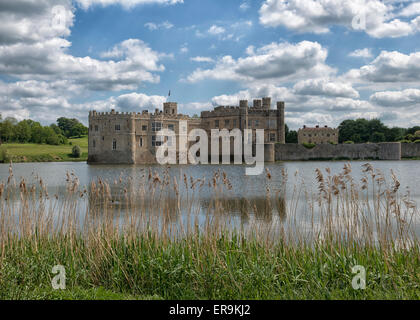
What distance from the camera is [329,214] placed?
5852 mm

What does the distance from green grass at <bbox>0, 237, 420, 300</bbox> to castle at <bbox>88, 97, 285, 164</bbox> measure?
41.6 metres

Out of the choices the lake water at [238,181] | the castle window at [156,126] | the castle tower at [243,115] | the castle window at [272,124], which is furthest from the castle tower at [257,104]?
the lake water at [238,181]

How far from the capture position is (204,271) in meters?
4.89

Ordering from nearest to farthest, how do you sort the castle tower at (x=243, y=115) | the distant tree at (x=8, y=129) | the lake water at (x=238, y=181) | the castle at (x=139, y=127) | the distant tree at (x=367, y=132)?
the lake water at (x=238, y=181)
the castle at (x=139, y=127)
the castle tower at (x=243, y=115)
the distant tree at (x=8, y=129)
the distant tree at (x=367, y=132)

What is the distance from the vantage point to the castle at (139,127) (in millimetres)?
46562

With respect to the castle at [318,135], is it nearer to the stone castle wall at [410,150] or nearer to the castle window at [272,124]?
the stone castle wall at [410,150]

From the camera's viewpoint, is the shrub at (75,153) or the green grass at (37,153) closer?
the green grass at (37,153)

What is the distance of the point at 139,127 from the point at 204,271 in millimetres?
43581

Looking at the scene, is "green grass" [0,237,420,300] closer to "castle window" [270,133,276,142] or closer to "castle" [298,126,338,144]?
"castle window" [270,133,276,142]

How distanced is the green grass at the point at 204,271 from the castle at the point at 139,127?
137 feet

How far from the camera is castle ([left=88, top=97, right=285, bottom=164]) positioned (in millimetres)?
46562

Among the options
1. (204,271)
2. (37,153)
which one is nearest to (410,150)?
(37,153)

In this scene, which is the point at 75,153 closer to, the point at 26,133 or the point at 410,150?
the point at 26,133
